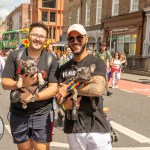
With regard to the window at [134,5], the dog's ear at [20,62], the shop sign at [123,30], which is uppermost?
the window at [134,5]

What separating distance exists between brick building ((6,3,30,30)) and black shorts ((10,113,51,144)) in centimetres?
6641

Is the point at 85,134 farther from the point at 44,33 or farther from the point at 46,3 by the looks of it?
the point at 46,3

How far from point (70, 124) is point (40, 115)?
14.3 inches

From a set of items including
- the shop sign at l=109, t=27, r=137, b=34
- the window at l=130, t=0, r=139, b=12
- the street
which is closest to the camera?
the street

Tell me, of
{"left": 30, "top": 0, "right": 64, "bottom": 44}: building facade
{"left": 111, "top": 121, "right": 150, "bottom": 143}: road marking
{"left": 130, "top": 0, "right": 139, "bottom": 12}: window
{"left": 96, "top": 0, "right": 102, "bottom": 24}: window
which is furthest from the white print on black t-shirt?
{"left": 30, "top": 0, "right": 64, "bottom": 44}: building facade

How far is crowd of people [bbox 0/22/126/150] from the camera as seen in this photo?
8.77ft

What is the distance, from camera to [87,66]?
2676 millimetres

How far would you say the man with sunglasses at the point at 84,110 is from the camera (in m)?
2.65

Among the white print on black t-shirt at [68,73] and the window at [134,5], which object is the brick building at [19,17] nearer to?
the window at [134,5]

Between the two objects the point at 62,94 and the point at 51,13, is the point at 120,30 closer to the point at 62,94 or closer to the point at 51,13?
the point at 62,94

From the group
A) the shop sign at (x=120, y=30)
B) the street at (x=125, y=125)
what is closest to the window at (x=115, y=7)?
the shop sign at (x=120, y=30)

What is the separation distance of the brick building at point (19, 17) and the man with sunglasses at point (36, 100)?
217ft

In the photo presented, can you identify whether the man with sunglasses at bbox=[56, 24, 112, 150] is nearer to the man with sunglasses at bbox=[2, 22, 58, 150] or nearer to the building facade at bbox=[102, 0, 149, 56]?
the man with sunglasses at bbox=[2, 22, 58, 150]

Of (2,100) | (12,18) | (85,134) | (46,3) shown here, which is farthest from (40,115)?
(12,18)
